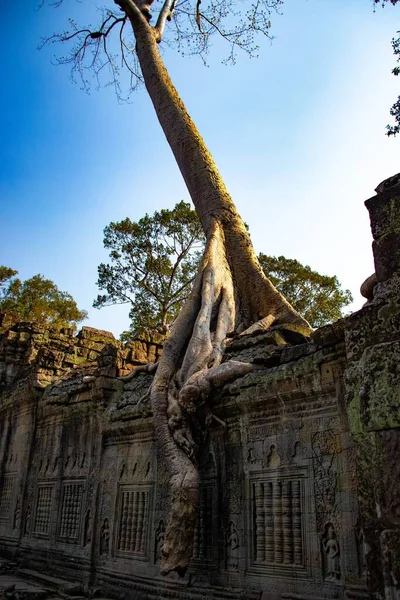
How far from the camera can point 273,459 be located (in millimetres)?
4258

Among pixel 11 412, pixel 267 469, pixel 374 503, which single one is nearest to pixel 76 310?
pixel 11 412

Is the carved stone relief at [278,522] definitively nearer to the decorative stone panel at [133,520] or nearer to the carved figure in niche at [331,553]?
the carved figure in niche at [331,553]

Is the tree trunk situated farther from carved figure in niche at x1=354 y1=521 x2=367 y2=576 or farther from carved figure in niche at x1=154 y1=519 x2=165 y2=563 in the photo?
carved figure in niche at x1=354 y1=521 x2=367 y2=576

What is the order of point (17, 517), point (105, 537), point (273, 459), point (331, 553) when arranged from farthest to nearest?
point (17, 517)
point (105, 537)
point (273, 459)
point (331, 553)

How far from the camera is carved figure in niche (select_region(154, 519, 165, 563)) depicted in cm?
506

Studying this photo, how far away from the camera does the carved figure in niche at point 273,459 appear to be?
421 centimetres

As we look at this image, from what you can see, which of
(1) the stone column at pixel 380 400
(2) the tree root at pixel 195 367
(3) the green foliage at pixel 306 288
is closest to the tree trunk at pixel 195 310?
(2) the tree root at pixel 195 367

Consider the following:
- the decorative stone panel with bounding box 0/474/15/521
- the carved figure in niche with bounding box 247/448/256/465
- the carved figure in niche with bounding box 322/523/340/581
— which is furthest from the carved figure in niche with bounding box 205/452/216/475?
the decorative stone panel with bounding box 0/474/15/521

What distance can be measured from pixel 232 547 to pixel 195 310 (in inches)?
113

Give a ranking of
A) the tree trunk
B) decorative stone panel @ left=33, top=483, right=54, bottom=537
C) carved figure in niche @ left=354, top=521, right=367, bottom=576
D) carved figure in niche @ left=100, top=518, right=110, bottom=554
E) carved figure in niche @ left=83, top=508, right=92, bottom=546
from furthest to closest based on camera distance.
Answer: decorative stone panel @ left=33, top=483, right=54, bottom=537 → carved figure in niche @ left=83, top=508, right=92, bottom=546 → carved figure in niche @ left=100, top=518, right=110, bottom=554 → the tree trunk → carved figure in niche @ left=354, top=521, right=367, bottom=576

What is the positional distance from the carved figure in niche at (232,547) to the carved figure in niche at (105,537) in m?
2.02

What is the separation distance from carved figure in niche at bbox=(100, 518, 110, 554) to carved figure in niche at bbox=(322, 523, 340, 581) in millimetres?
3077

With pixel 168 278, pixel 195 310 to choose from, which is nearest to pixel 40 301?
pixel 168 278

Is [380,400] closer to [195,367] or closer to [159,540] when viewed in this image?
[195,367]
